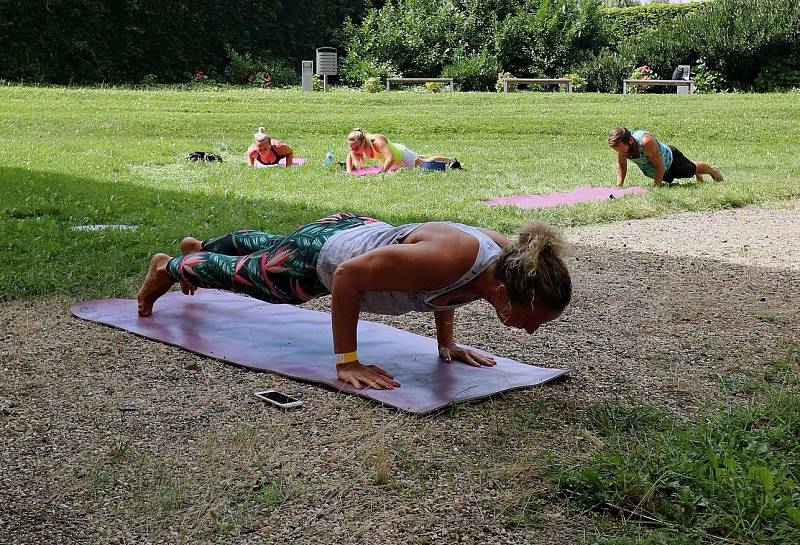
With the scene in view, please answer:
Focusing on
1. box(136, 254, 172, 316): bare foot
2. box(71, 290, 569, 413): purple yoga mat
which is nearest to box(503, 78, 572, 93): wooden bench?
box(71, 290, 569, 413): purple yoga mat

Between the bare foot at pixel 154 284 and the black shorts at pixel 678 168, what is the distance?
6698mm

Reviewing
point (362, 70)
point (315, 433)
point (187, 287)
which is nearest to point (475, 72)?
point (362, 70)

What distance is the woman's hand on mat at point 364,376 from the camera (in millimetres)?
3672

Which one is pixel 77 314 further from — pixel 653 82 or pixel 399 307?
pixel 653 82

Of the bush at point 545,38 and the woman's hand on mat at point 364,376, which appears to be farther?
the bush at point 545,38

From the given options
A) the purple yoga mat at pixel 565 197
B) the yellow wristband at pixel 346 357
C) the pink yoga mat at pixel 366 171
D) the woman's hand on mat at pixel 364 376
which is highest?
the pink yoga mat at pixel 366 171

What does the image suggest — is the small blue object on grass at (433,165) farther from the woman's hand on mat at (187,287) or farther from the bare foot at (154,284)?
the bare foot at (154,284)

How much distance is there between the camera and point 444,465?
118 inches

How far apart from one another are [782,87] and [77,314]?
2106 centimetres

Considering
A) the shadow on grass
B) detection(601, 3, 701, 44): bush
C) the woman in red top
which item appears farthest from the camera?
detection(601, 3, 701, 44): bush

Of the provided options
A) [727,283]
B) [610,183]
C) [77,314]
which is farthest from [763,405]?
[610,183]

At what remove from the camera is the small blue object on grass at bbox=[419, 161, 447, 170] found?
10.8 meters

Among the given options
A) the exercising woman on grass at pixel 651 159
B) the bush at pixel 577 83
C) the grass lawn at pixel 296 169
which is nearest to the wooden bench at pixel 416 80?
the grass lawn at pixel 296 169

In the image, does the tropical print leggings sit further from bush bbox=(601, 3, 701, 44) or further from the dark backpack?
bush bbox=(601, 3, 701, 44)
